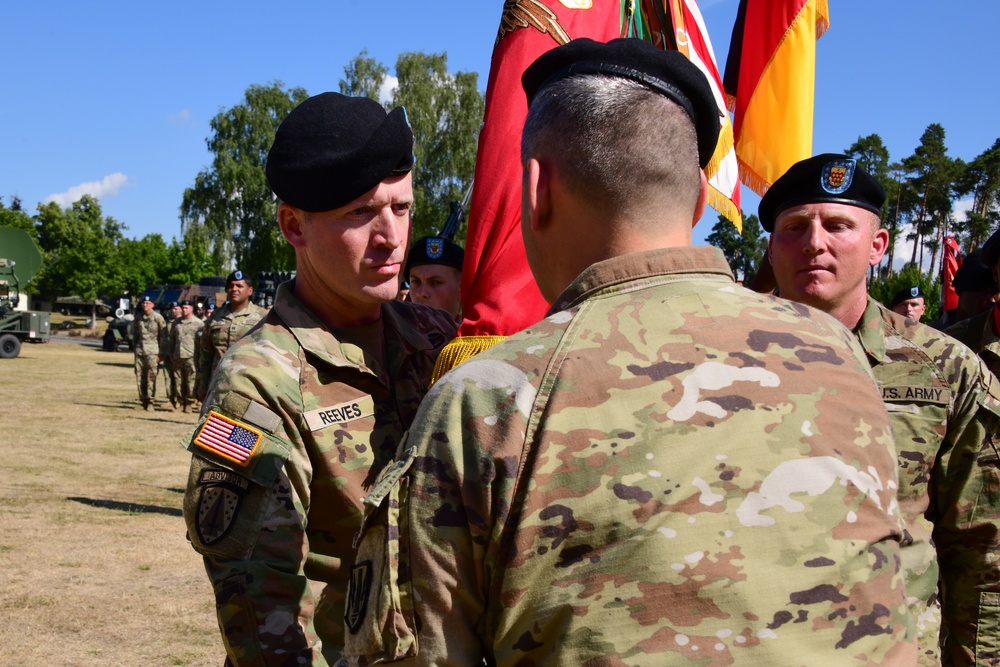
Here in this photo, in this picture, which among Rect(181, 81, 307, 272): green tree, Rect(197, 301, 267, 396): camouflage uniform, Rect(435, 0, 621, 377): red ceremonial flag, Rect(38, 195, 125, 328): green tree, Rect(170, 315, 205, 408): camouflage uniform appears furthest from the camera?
Rect(38, 195, 125, 328): green tree

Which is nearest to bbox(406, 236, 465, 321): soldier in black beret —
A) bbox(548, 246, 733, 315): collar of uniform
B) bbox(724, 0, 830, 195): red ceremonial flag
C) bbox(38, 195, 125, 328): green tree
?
bbox(724, 0, 830, 195): red ceremonial flag

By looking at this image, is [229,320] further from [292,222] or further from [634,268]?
[634,268]

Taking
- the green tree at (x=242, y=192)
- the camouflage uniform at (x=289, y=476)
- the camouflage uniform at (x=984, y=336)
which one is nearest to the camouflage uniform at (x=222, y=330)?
the camouflage uniform at (x=984, y=336)

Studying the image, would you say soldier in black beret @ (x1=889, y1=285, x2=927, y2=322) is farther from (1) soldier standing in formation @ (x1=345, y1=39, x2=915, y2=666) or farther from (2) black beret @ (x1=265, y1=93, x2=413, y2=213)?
(1) soldier standing in formation @ (x1=345, y1=39, x2=915, y2=666)

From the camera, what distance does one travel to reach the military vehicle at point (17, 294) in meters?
28.0

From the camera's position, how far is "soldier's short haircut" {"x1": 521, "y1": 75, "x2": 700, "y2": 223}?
4.73 ft

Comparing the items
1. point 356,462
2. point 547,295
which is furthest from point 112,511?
point 547,295

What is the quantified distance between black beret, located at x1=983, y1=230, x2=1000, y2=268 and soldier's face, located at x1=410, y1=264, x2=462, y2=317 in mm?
2855

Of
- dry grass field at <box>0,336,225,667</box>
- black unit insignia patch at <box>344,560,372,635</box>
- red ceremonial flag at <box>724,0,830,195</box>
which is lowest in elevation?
dry grass field at <box>0,336,225,667</box>

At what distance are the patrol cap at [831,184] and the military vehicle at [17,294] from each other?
28.9 metres

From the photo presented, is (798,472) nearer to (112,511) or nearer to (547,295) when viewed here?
(547,295)

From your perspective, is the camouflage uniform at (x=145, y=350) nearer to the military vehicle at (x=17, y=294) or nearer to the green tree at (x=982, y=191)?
the military vehicle at (x=17, y=294)

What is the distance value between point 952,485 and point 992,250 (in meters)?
2.38

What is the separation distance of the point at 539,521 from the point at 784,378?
416mm
